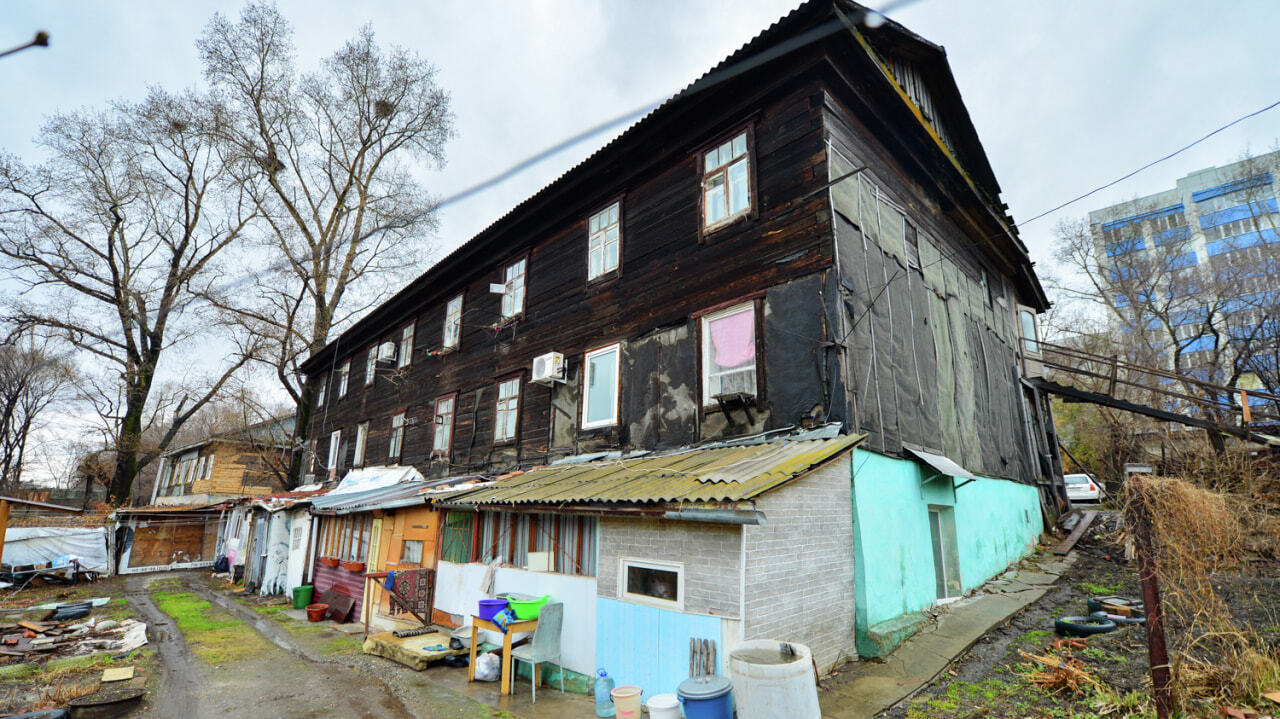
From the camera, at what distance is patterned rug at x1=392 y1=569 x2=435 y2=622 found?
35.0 ft

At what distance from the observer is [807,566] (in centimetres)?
665

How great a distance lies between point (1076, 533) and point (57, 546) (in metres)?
33.0

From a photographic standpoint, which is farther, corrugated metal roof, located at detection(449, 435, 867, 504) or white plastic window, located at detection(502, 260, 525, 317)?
white plastic window, located at detection(502, 260, 525, 317)

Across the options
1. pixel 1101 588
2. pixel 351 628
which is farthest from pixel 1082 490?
pixel 351 628

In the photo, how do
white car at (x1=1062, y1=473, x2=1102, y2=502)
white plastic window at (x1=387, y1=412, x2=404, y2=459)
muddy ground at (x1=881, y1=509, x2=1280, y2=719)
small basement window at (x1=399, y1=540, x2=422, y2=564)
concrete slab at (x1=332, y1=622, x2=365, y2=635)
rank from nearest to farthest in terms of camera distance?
muddy ground at (x1=881, y1=509, x2=1280, y2=719) < small basement window at (x1=399, y1=540, x2=422, y2=564) < concrete slab at (x1=332, y1=622, x2=365, y2=635) < white plastic window at (x1=387, y1=412, x2=404, y2=459) < white car at (x1=1062, y1=473, x2=1102, y2=502)

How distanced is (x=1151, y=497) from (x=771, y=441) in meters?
3.99

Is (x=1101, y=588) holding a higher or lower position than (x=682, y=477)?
lower

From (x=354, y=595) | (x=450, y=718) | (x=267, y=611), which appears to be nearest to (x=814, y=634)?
(x=450, y=718)

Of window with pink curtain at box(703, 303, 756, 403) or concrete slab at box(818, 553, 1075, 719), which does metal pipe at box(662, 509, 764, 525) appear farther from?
window with pink curtain at box(703, 303, 756, 403)

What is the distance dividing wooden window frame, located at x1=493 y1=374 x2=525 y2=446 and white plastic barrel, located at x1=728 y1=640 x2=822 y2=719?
9312 millimetres

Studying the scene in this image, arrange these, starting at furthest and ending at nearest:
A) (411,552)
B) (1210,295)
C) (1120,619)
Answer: (1210,295)
(411,552)
(1120,619)

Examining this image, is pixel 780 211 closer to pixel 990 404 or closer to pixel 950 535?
pixel 950 535

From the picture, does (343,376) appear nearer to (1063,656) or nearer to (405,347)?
(405,347)

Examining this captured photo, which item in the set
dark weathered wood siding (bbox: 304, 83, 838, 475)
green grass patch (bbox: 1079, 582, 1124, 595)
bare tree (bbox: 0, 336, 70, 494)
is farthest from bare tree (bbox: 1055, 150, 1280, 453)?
bare tree (bbox: 0, 336, 70, 494)
